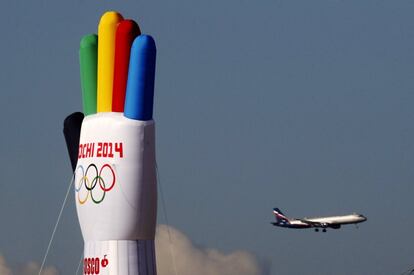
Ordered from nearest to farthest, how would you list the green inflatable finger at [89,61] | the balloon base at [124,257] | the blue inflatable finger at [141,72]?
the blue inflatable finger at [141,72]
the balloon base at [124,257]
the green inflatable finger at [89,61]

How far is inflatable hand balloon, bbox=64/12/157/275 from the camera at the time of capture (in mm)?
50625

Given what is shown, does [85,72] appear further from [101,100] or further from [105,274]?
[105,274]

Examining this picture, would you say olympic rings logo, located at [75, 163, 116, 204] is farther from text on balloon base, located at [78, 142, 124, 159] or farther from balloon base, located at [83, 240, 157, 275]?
balloon base, located at [83, 240, 157, 275]

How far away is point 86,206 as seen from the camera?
51625 millimetres

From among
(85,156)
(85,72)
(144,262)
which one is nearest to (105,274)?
(144,262)

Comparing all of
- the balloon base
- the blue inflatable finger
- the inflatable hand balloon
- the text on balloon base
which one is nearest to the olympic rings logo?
the inflatable hand balloon

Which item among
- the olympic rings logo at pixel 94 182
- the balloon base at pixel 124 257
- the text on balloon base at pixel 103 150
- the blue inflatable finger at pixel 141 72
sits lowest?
the balloon base at pixel 124 257

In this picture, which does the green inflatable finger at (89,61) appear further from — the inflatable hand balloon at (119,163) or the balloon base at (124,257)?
the balloon base at (124,257)

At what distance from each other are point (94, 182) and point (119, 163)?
1460 millimetres

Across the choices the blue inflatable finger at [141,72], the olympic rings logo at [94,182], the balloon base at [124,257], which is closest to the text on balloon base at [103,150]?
the olympic rings logo at [94,182]

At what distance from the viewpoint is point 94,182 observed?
51375mm

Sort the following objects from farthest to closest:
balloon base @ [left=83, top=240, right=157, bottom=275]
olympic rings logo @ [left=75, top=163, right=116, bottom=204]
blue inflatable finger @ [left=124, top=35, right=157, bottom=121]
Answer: olympic rings logo @ [left=75, top=163, right=116, bottom=204] → balloon base @ [left=83, top=240, right=157, bottom=275] → blue inflatable finger @ [left=124, top=35, right=157, bottom=121]

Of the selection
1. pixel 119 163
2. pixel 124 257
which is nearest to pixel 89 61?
pixel 119 163

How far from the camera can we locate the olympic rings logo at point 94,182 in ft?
167
